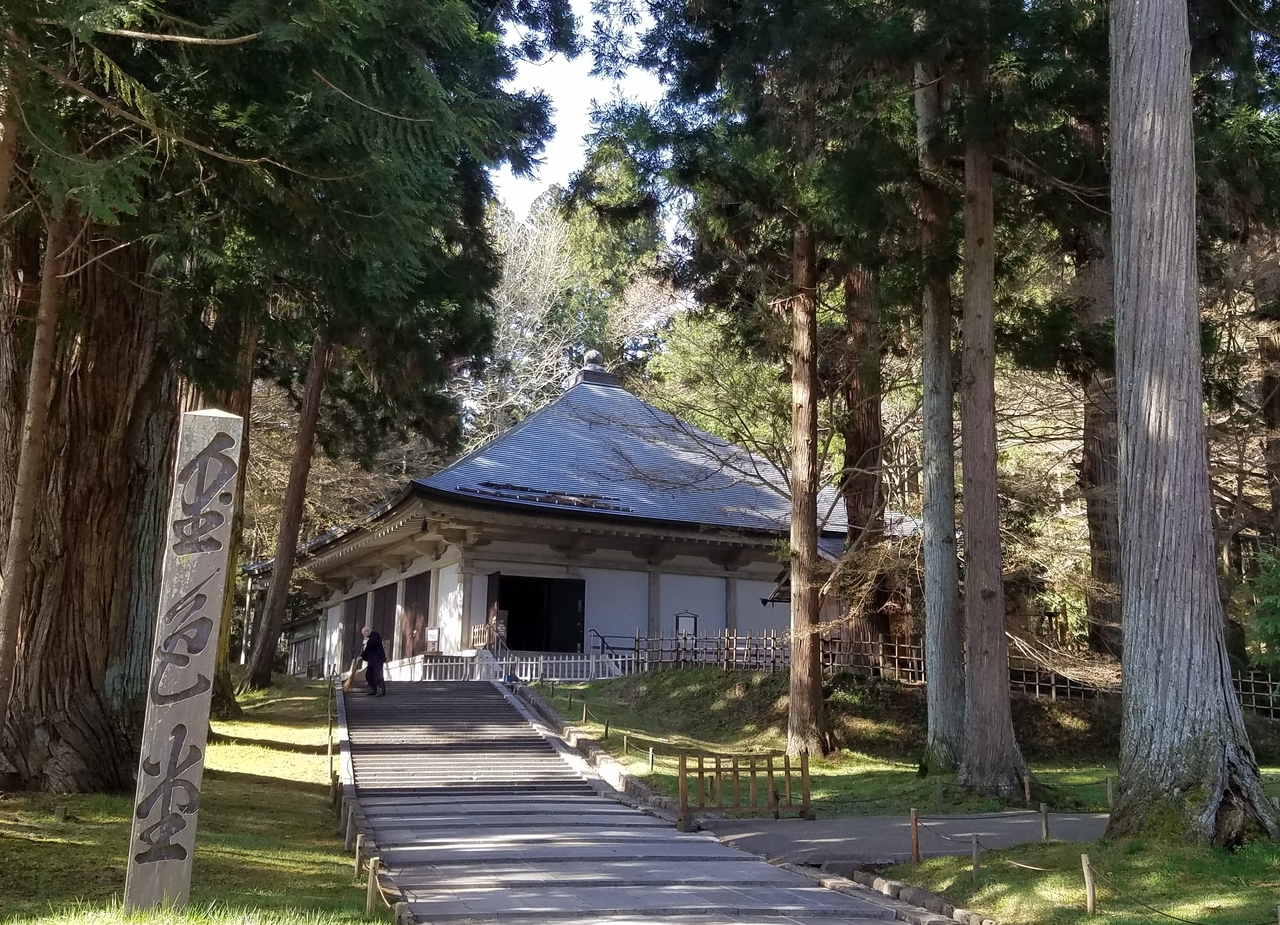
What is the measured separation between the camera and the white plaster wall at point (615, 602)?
25.6 m

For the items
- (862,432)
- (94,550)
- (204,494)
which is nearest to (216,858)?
(94,550)

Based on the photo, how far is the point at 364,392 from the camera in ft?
66.0

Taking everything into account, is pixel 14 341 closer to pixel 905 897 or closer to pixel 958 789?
pixel 905 897

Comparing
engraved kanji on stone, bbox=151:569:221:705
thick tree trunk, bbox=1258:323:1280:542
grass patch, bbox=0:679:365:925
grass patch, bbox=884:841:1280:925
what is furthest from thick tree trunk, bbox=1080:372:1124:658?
engraved kanji on stone, bbox=151:569:221:705

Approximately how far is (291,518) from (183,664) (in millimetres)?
14570

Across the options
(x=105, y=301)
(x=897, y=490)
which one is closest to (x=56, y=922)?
(x=105, y=301)

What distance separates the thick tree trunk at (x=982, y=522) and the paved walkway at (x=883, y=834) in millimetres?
813

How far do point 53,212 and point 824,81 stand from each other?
27.8 ft

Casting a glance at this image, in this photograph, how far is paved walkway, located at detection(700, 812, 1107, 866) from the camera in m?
9.37

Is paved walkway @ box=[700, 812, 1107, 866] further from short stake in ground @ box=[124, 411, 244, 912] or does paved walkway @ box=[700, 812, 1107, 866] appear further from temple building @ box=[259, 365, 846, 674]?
temple building @ box=[259, 365, 846, 674]

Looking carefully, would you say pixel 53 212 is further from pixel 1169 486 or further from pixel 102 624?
pixel 1169 486

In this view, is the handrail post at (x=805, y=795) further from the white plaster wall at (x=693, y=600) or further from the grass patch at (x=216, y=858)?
the white plaster wall at (x=693, y=600)

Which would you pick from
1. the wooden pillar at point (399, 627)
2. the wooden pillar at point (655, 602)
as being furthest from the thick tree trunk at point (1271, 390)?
the wooden pillar at point (399, 627)

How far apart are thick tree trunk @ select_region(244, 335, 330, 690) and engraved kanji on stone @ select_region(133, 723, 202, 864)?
13445mm
